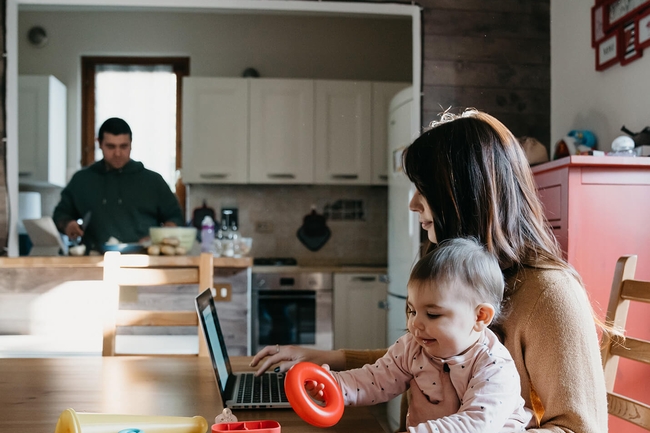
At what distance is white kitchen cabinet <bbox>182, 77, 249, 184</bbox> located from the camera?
478 centimetres

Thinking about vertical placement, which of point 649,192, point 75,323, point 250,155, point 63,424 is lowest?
point 75,323

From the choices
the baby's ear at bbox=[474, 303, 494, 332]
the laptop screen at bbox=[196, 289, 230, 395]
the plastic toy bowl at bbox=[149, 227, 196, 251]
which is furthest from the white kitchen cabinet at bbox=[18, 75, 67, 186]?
the baby's ear at bbox=[474, 303, 494, 332]

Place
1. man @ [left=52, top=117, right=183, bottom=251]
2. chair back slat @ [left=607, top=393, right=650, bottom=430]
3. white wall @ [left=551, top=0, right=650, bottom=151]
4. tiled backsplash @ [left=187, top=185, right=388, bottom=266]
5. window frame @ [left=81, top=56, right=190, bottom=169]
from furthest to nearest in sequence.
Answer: window frame @ [left=81, top=56, right=190, bottom=169], tiled backsplash @ [left=187, top=185, right=388, bottom=266], man @ [left=52, top=117, right=183, bottom=251], white wall @ [left=551, top=0, right=650, bottom=151], chair back slat @ [left=607, top=393, right=650, bottom=430]

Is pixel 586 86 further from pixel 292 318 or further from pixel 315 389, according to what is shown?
pixel 315 389

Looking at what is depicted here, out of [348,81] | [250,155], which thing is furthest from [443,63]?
[250,155]

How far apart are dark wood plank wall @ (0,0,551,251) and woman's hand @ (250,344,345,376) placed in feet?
7.44

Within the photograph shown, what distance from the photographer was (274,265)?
466 centimetres

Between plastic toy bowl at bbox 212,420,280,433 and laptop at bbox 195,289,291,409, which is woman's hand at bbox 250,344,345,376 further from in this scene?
plastic toy bowl at bbox 212,420,280,433

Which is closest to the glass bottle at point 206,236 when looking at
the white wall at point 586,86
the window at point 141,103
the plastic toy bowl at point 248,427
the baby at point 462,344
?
the window at point 141,103

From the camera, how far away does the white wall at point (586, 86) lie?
2664 millimetres

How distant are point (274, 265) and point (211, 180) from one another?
0.80 meters

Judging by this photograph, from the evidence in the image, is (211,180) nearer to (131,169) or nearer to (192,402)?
(131,169)

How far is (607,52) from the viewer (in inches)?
113

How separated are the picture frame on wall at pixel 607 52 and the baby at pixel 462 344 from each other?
Result: 2120 mm
